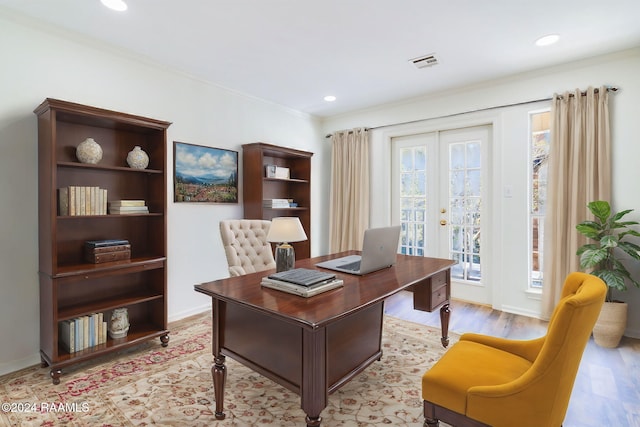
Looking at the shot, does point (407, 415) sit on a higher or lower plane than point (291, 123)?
lower

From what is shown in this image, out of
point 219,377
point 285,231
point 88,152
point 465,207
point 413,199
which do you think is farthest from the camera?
point 413,199

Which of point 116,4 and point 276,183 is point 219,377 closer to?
point 116,4

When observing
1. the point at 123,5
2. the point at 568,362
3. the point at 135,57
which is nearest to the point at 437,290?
the point at 568,362

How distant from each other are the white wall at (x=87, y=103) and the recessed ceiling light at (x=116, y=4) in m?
0.66

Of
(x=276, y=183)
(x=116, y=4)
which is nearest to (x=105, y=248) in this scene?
(x=116, y=4)

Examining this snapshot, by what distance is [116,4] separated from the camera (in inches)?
88.0

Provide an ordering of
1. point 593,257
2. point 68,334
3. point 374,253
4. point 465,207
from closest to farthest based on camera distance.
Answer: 1. point 374,253
2. point 68,334
3. point 593,257
4. point 465,207

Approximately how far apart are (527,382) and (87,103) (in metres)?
3.46

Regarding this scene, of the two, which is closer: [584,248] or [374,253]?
[374,253]

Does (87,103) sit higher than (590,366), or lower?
higher

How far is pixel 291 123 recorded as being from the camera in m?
4.66

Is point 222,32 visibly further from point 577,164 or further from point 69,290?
point 577,164

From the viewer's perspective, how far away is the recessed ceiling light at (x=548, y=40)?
2688 mm

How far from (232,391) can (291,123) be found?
3544 millimetres
